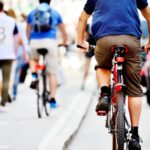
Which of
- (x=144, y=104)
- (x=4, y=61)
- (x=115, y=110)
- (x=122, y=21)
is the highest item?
(x=122, y=21)

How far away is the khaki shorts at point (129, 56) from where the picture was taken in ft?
22.3

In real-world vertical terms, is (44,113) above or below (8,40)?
below

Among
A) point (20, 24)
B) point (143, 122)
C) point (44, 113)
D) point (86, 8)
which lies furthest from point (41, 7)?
point (86, 8)

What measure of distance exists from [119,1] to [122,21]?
20cm

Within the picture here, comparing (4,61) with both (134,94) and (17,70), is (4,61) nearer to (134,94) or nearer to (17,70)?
(17,70)

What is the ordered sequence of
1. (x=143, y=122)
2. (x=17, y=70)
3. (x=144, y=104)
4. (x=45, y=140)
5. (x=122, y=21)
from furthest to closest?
(x=17, y=70) < (x=144, y=104) < (x=143, y=122) < (x=45, y=140) < (x=122, y=21)

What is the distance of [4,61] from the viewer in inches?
518

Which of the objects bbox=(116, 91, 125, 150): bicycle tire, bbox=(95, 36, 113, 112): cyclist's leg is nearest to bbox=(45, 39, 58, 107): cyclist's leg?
bbox=(95, 36, 113, 112): cyclist's leg

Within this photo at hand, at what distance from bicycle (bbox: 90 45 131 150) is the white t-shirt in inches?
241

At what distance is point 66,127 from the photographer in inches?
409

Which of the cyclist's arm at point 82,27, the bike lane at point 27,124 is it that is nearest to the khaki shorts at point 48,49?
the bike lane at point 27,124

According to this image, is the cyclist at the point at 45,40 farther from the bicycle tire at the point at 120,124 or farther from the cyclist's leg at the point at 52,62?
the bicycle tire at the point at 120,124

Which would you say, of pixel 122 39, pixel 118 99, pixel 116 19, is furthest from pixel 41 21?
pixel 118 99

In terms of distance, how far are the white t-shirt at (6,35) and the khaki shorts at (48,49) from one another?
56 centimetres
